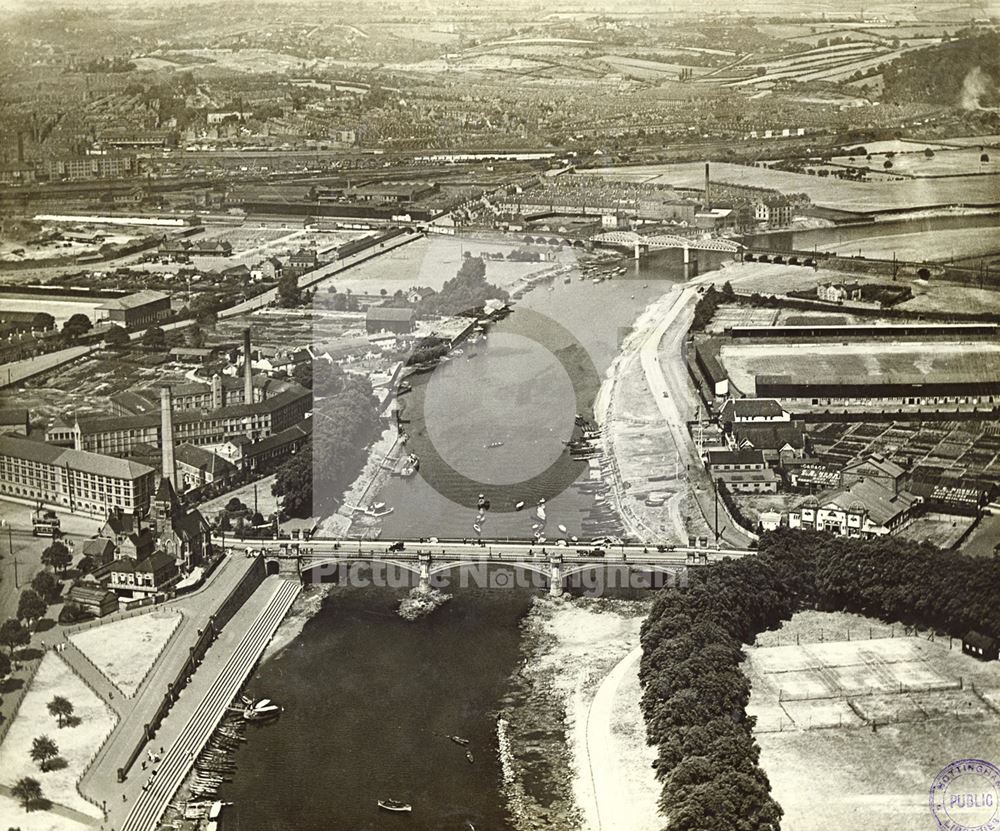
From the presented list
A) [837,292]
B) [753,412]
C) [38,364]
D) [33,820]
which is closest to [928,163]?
[837,292]

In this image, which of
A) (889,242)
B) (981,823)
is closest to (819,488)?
(981,823)

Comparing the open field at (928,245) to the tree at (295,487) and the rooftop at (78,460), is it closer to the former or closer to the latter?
the tree at (295,487)

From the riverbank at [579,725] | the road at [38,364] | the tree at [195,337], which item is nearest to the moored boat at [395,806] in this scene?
the riverbank at [579,725]

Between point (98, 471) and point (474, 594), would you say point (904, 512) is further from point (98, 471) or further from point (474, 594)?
point (98, 471)

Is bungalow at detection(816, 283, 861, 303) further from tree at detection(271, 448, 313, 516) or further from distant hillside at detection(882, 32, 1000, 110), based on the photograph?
tree at detection(271, 448, 313, 516)

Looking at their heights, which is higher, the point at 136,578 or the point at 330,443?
the point at 330,443

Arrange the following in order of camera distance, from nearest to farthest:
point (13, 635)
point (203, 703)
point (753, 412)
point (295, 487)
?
1. point (203, 703)
2. point (13, 635)
3. point (295, 487)
4. point (753, 412)

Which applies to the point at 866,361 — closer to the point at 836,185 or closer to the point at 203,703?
the point at 203,703

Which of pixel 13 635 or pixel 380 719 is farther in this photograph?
Result: pixel 13 635
